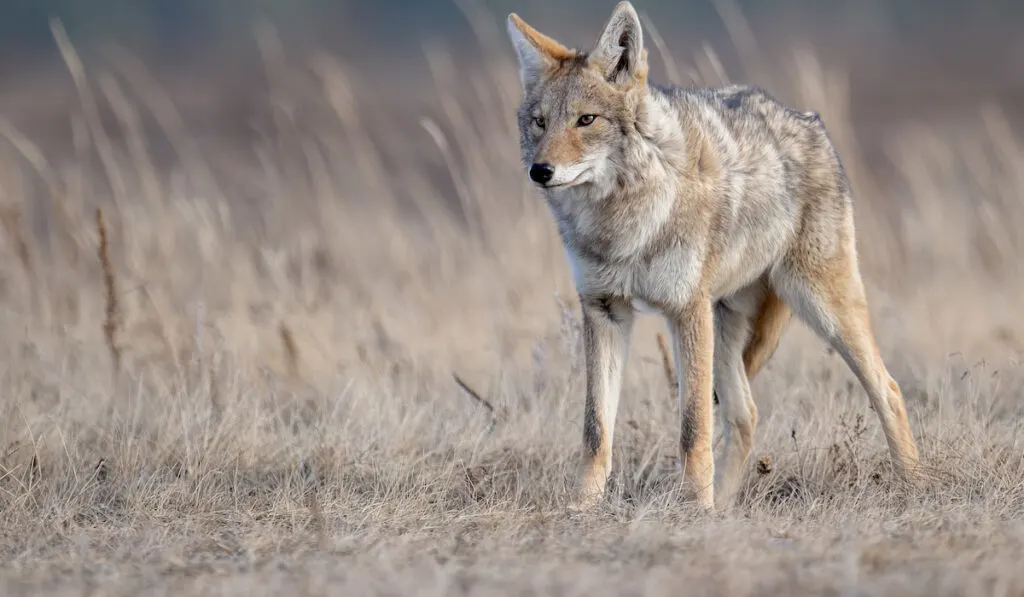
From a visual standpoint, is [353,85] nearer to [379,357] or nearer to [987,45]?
[987,45]

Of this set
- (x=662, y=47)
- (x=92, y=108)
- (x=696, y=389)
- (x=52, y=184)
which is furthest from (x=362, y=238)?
(x=696, y=389)

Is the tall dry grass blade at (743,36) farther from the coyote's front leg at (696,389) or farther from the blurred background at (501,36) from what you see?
the blurred background at (501,36)

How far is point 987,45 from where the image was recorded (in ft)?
106

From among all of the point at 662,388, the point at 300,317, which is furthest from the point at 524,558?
the point at 300,317

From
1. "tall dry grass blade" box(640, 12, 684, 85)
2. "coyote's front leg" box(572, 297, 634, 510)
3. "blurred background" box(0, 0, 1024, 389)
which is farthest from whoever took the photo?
"blurred background" box(0, 0, 1024, 389)

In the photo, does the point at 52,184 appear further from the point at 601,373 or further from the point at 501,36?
the point at 501,36

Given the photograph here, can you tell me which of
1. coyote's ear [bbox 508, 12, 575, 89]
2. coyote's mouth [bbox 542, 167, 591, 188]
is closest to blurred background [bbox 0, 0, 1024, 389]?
coyote's ear [bbox 508, 12, 575, 89]

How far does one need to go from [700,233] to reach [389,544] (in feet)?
6.17

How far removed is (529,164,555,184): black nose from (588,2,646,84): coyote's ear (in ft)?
2.03

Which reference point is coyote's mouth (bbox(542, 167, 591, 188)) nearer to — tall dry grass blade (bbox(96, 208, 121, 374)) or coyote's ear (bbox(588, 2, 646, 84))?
coyote's ear (bbox(588, 2, 646, 84))

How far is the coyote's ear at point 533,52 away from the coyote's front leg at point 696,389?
3.98 ft

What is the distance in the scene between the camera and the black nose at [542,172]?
15.7ft

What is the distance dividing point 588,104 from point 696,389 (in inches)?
50.6

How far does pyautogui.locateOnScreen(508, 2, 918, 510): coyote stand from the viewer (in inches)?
200
